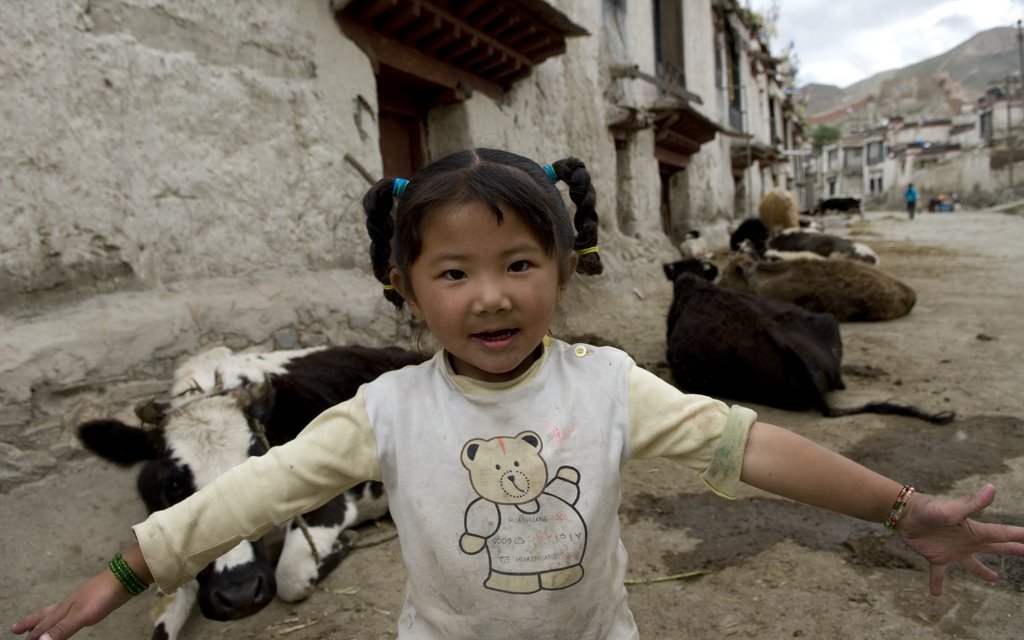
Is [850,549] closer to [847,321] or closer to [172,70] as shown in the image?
[172,70]

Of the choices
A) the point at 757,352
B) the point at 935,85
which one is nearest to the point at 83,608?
the point at 757,352

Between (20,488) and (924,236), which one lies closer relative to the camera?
(20,488)

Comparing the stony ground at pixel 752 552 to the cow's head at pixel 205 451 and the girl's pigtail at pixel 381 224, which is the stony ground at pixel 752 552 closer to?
the cow's head at pixel 205 451

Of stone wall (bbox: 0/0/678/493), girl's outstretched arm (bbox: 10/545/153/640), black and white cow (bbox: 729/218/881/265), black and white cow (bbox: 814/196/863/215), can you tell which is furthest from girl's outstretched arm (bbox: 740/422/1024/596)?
black and white cow (bbox: 814/196/863/215)

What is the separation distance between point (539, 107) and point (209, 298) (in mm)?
5241

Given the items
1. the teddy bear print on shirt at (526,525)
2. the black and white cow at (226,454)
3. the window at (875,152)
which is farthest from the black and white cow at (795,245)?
the window at (875,152)

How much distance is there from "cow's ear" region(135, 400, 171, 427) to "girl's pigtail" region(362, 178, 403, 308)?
1.56 metres

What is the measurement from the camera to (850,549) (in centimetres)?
253

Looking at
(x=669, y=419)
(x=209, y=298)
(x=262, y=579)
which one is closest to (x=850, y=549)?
(x=669, y=419)

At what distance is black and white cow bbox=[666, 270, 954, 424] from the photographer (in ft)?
14.6

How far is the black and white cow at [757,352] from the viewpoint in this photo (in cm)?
445

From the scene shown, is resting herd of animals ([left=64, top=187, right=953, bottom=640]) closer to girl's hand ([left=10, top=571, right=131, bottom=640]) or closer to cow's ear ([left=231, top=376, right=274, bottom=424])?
cow's ear ([left=231, top=376, right=274, bottom=424])

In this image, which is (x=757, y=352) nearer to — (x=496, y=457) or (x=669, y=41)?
(x=496, y=457)

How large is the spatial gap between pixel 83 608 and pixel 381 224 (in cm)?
91
